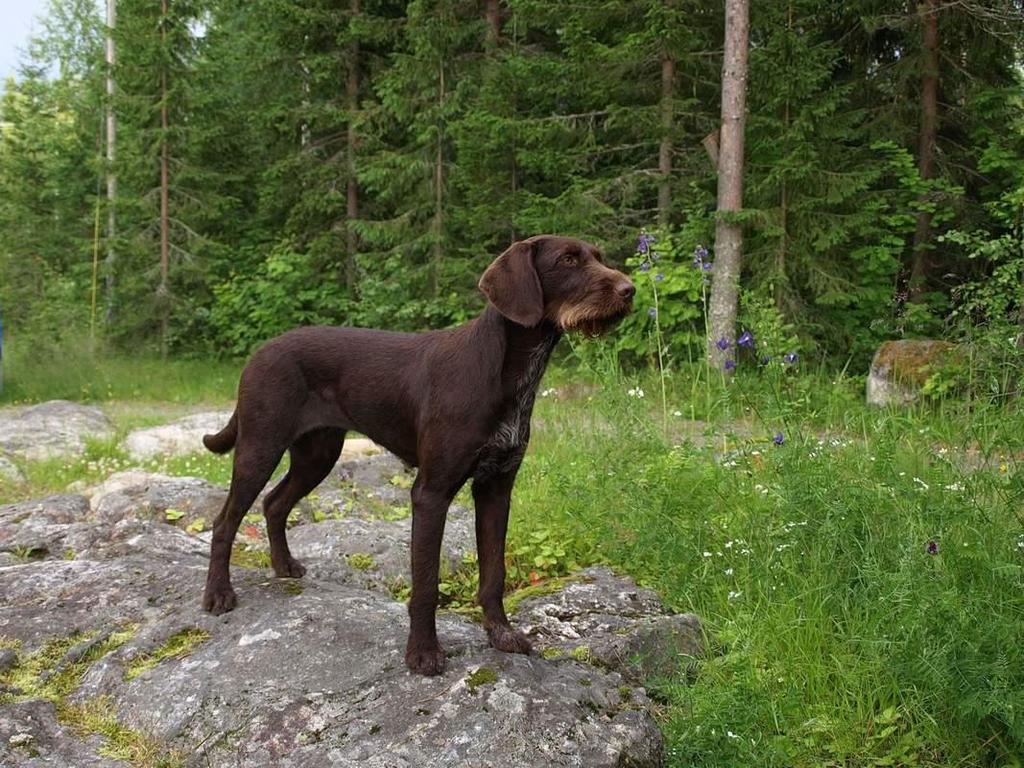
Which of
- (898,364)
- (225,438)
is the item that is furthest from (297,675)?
(898,364)

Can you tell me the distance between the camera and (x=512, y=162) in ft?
50.0

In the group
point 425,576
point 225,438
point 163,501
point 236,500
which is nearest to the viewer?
point 425,576

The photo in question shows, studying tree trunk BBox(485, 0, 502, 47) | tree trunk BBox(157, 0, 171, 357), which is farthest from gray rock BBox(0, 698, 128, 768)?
tree trunk BBox(157, 0, 171, 357)

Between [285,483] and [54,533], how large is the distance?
2.03m

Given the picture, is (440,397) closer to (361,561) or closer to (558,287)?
(558,287)

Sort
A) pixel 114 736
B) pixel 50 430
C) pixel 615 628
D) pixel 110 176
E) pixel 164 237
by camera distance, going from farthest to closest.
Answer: pixel 110 176 < pixel 164 237 < pixel 50 430 < pixel 615 628 < pixel 114 736

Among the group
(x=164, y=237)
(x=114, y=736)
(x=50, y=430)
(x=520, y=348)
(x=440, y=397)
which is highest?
(x=164, y=237)

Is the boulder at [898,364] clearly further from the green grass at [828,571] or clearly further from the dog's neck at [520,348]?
the dog's neck at [520,348]

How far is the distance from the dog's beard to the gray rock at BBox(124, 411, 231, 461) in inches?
297

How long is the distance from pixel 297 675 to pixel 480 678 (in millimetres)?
701

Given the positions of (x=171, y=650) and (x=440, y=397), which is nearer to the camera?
(x=440, y=397)

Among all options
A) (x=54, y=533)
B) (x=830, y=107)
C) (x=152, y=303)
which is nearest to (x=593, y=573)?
(x=54, y=533)

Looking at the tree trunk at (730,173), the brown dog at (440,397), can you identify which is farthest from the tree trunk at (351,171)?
the brown dog at (440,397)

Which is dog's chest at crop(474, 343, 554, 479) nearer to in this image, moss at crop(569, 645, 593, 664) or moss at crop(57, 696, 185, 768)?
moss at crop(569, 645, 593, 664)
